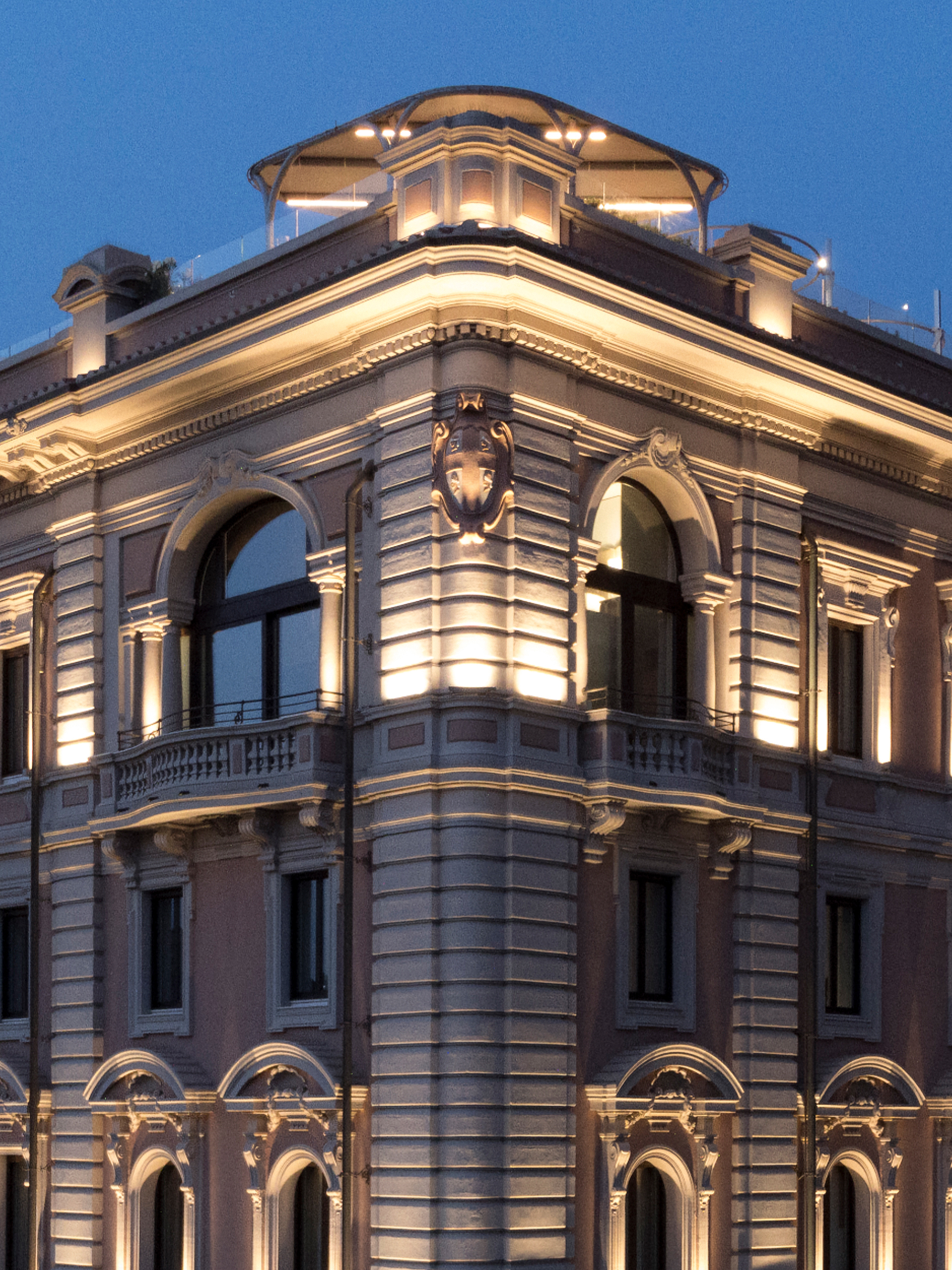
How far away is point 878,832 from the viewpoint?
30844 mm

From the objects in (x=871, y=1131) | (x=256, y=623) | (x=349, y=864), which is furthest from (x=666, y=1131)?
(x=256, y=623)

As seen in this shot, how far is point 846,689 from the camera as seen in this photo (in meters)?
31.4

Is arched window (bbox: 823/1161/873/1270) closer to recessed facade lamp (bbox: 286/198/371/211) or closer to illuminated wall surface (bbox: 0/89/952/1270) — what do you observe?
illuminated wall surface (bbox: 0/89/952/1270)

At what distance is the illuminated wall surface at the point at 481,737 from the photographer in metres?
25.7

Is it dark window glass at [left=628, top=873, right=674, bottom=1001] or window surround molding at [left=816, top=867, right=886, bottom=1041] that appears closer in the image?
dark window glass at [left=628, top=873, right=674, bottom=1001]

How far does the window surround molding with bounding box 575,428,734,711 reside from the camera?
A: 28.5 m

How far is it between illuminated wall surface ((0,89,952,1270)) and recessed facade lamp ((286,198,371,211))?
2.44 feet

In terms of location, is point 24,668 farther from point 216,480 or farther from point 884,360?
point 884,360

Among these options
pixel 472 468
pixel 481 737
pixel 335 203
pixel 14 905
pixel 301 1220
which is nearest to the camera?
Answer: pixel 481 737

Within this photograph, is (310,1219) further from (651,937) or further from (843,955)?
(843,955)

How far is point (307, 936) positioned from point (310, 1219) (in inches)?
146

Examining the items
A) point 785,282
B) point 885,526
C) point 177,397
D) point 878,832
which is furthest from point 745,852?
point 177,397

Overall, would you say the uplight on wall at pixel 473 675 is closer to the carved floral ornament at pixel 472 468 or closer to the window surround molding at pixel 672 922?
the carved floral ornament at pixel 472 468

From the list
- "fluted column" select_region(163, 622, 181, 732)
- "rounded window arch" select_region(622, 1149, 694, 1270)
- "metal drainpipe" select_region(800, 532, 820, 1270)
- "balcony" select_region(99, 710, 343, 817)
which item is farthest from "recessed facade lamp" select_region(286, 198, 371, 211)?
"rounded window arch" select_region(622, 1149, 694, 1270)
